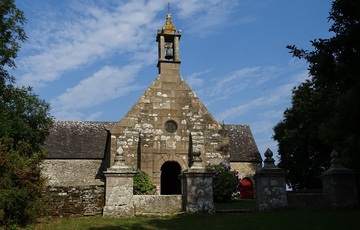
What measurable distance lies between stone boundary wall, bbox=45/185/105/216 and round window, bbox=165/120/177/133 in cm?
675

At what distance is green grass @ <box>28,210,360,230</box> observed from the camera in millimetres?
9765

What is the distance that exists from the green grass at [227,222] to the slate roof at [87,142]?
20490 mm

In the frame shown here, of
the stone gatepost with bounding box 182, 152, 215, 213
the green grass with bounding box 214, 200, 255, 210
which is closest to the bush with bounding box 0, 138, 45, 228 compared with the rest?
the stone gatepost with bounding box 182, 152, 215, 213

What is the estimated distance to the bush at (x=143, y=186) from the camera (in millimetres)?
15902

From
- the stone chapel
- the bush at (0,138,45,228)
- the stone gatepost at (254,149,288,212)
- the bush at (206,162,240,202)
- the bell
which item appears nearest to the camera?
the bush at (0,138,45,228)

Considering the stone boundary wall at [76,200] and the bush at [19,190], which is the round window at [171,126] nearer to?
the stone boundary wall at [76,200]

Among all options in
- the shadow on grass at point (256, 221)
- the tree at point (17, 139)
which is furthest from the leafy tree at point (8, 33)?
the shadow on grass at point (256, 221)

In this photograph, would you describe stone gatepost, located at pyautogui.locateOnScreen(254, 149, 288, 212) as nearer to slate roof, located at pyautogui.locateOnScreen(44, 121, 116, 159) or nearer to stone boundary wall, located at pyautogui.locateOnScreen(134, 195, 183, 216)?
stone boundary wall, located at pyautogui.locateOnScreen(134, 195, 183, 216)

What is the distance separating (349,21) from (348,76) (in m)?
1.19

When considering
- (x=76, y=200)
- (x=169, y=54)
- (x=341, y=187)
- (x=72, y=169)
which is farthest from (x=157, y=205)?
(x=72, y=169)

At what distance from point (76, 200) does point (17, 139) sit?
27.0 ft

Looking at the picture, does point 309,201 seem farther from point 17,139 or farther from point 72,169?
point 72,169

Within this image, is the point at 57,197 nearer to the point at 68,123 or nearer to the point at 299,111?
the point at 299,111

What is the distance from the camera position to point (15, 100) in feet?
63.2
